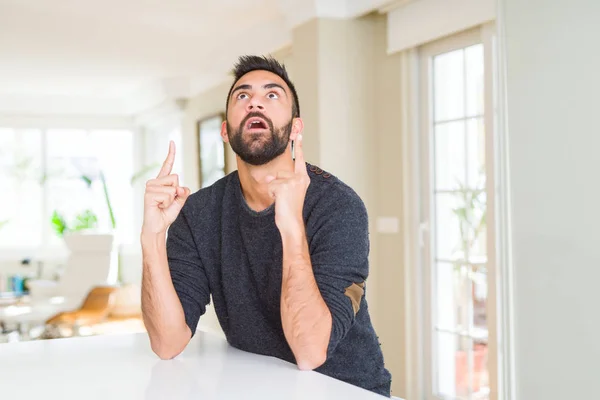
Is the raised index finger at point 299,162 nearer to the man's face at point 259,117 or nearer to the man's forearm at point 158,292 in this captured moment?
the man's face at point 259,117

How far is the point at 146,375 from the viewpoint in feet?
4.11

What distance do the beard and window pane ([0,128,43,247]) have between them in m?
8.21

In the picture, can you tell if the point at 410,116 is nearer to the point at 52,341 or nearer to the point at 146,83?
the point at 52,341

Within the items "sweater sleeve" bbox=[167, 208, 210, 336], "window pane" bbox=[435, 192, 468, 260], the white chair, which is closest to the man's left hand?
"sweater sleeve" bbox=[167, 208, 210, 336]

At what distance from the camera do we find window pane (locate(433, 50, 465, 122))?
156 inches

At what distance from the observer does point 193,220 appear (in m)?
1.69

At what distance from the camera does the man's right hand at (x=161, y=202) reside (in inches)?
59.1

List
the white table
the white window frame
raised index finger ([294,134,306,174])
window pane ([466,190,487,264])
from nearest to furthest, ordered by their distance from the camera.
→ the white table < raised index finger ([294,134,306,174]) < window pane ([466,190,487,264]) < the white window frame

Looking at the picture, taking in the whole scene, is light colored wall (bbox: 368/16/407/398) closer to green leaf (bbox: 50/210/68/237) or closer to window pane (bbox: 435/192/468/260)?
window pane (bbox: 435/192/468/260)

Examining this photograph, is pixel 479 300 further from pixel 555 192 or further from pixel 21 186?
pixel 21 186

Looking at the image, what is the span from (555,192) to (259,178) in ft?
2.30

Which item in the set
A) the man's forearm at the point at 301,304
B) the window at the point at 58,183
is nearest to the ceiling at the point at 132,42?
the window at the point at 58,183

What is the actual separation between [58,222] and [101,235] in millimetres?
2328

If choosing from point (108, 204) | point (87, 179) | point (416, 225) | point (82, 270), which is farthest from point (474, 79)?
point (87, 179)
